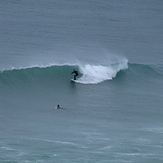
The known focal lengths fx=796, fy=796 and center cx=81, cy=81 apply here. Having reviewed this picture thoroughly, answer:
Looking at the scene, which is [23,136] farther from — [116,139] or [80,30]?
[80,30]

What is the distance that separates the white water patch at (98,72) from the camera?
62.0 m

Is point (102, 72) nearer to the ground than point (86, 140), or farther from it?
farther from it

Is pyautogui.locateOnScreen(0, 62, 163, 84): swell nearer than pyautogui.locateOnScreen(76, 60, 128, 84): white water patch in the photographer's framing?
Yes

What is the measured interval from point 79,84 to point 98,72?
4.07 m

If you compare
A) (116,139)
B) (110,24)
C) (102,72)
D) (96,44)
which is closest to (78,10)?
(110,24)

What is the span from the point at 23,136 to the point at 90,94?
38.4 ft

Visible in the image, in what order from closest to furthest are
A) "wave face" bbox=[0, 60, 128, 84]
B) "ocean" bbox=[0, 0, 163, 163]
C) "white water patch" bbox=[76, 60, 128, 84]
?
"ocean" bbox=[0, 0, 163, 163], "wave face" bbox=[0, 60, 128, 84], "white water patch" bbox=[76, 60, 128, 84]

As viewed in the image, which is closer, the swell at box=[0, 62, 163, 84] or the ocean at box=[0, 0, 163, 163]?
the ocean at box=[0, 0, 163, 163]

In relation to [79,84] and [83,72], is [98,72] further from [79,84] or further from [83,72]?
[79,84]

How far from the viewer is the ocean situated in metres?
45.6

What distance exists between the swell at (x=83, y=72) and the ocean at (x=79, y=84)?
8cm

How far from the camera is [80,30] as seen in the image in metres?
81.9

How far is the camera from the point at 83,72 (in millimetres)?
63531

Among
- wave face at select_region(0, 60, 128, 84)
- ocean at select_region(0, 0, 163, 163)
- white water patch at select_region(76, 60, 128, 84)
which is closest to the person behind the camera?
ocean at select_region(0, 0, 163, 163)
